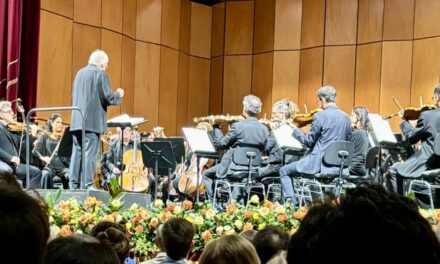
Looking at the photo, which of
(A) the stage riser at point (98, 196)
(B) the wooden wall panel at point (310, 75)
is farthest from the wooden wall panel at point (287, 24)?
(A) the stage riser at point (98, 196)

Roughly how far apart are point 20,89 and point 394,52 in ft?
19.0

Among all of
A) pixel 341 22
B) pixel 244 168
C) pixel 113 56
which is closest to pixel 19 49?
pixel 113 56

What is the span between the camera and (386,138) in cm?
628

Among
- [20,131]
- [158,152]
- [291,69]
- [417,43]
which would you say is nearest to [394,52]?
[417,43]

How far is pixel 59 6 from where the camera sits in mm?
10625

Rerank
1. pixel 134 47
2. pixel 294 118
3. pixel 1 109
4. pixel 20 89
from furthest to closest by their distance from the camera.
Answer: pixel 134 47 → pixel 20 89 → pixel 294 118 → pixel 1 109

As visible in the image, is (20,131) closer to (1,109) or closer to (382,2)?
(1,109)

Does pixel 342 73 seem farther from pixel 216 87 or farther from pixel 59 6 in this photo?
pixel 59 6

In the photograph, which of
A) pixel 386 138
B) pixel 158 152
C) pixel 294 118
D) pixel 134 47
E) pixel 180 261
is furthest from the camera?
pixel 134 47

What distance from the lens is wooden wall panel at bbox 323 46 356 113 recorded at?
11602mm

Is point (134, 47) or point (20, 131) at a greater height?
point (134, 47)

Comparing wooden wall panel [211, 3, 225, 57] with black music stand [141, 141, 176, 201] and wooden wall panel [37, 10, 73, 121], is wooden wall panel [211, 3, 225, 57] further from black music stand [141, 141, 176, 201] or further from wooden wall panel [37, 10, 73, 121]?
black music stand [141, 141, 176, 201]

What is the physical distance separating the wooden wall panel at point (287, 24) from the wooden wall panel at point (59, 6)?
149 inches

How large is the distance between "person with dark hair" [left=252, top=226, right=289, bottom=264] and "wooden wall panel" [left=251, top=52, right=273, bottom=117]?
9601mm
